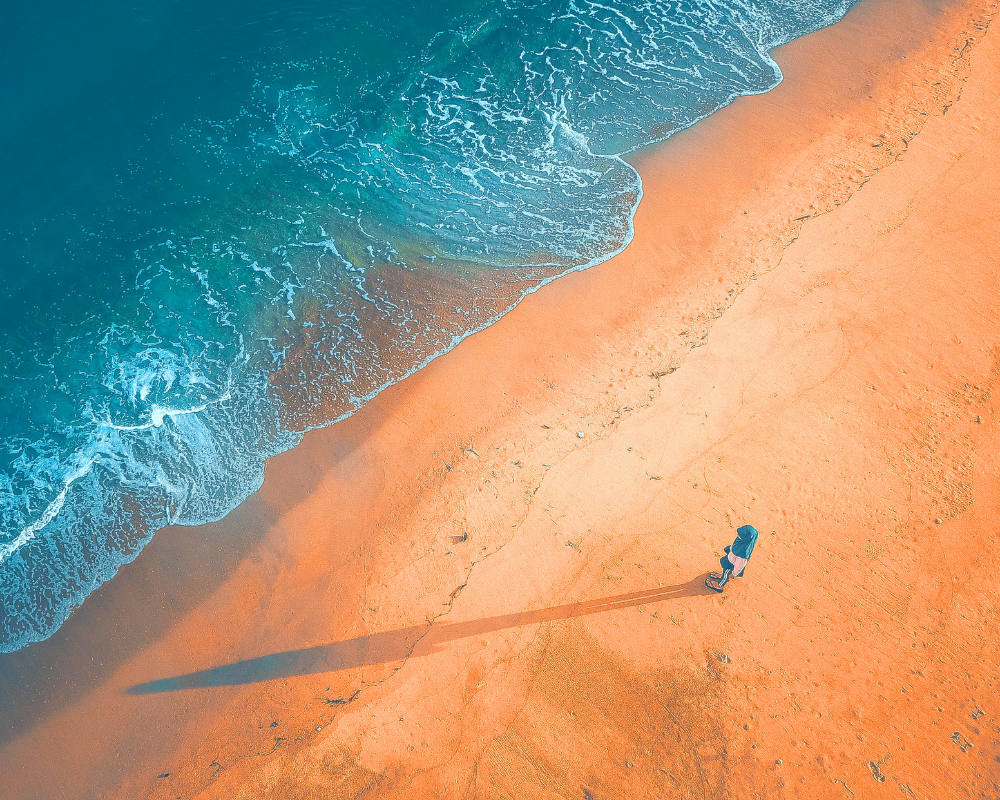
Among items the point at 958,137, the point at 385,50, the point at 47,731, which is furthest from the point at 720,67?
the point at 47,731

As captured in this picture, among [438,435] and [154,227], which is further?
[154,227]

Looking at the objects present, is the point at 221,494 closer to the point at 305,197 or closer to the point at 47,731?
the point at 47,731

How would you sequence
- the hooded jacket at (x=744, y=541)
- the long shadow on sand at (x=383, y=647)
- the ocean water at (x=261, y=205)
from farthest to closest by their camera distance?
the ocean water at (x=261, y=205) → the long shadow on sand at (x=383, y=647) → the hooded jacket at (x=744, y=541)

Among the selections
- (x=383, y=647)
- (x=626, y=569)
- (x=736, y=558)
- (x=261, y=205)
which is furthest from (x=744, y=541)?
(x=261, y=205)

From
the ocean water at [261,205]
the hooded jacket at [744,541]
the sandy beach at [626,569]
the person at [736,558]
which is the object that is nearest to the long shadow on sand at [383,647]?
the sandy beach at [626,569]

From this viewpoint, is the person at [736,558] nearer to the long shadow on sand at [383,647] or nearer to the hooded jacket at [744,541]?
the hooded jacket at [744,541]

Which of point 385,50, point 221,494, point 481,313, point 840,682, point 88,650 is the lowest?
point 840,682

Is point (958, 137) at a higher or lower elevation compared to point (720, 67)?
lower
